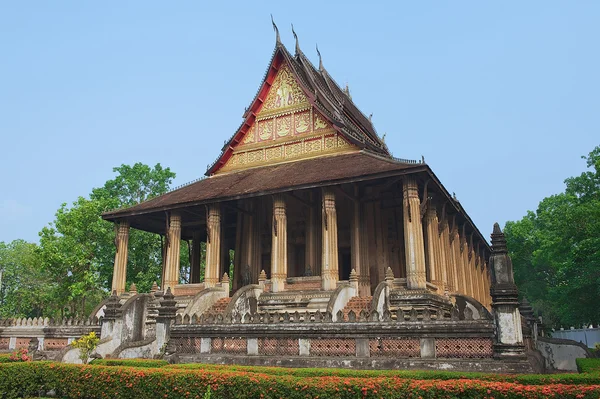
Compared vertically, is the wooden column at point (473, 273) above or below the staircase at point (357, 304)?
above

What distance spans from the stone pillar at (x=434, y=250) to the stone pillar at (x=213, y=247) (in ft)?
28.7

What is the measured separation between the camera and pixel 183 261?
121 ft

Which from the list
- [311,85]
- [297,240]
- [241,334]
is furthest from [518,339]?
[311,85]

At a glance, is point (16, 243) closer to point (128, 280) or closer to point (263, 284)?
point (128, 280)

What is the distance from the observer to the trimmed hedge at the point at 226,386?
756 centimetres

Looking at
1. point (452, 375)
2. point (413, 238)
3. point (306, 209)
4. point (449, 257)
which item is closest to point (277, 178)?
point (306, 209)

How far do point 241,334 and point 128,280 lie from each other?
22.6 m

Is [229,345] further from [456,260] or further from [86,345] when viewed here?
[456,260]

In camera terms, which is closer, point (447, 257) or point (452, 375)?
point (452, 375)

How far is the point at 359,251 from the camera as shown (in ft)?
69.9

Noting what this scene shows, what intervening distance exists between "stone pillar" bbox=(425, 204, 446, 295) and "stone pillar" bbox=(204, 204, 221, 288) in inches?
345

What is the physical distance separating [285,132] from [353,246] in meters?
7.12

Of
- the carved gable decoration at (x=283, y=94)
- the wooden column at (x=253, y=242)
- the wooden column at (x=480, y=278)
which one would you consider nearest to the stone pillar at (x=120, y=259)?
the wooden column at (x=253, y=242)

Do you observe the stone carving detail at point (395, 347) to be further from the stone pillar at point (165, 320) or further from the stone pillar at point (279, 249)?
the stone pillar at point (279, 249)
